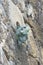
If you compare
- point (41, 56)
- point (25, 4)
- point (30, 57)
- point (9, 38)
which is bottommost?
point (41, 56)

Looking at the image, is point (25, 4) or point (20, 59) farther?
point (25, 4)

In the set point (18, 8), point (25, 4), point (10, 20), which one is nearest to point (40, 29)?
point (25, 4)

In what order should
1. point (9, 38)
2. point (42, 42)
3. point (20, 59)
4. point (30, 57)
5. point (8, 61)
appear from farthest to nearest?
point (42, 42), point (30, 57), point (20, 59), point (9, 38), point (8, 61)

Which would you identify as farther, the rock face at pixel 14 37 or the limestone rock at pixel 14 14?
the limestone rock at pixel 14 14

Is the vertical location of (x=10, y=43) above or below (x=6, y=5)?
below

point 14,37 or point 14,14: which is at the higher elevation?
point 14,14

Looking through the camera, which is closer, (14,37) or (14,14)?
(14,37)

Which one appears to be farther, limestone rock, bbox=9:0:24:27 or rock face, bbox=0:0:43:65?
limestone rock, bbox=9:0:24:27

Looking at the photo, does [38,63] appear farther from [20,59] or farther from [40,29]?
[40,29]
